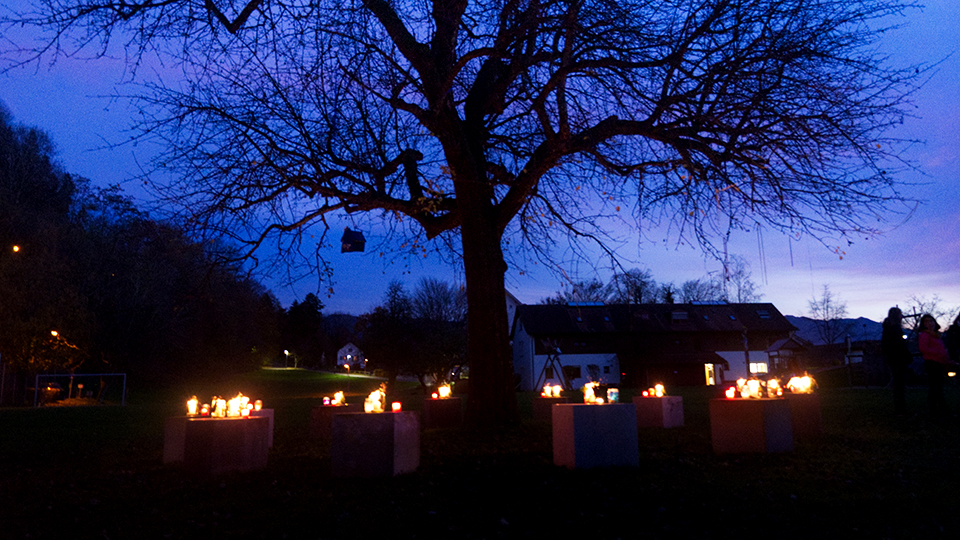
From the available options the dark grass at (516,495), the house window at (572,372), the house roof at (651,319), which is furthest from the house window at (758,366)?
the dark grass at (516,495)

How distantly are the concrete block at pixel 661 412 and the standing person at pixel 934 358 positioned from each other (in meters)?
4.17

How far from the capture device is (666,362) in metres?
47.2

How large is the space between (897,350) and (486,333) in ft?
25.1

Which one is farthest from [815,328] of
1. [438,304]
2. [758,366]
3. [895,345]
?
[895,345]

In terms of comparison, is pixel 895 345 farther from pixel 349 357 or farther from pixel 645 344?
pixel 349 357

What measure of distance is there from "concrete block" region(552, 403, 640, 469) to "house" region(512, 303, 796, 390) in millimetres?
40087

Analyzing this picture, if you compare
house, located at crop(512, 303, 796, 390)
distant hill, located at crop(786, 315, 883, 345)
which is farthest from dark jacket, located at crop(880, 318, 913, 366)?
distant hill, located at crop(786, 315, 883, 345)

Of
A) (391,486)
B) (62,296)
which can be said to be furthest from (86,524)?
(62,296)

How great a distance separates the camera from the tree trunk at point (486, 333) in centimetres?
974

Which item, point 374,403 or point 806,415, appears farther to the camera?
point 806,415

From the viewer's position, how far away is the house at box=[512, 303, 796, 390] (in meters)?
47.6

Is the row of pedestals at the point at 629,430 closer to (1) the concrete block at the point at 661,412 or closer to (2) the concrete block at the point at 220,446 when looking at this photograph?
(1) the concrete block at the point at 661,412

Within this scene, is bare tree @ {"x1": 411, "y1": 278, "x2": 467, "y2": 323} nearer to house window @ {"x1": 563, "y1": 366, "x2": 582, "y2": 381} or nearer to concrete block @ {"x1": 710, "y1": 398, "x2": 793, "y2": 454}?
house window @ {"x1": 563, "y1": 366, "x2": 582, "y2": 381}

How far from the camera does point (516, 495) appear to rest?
5484mm
